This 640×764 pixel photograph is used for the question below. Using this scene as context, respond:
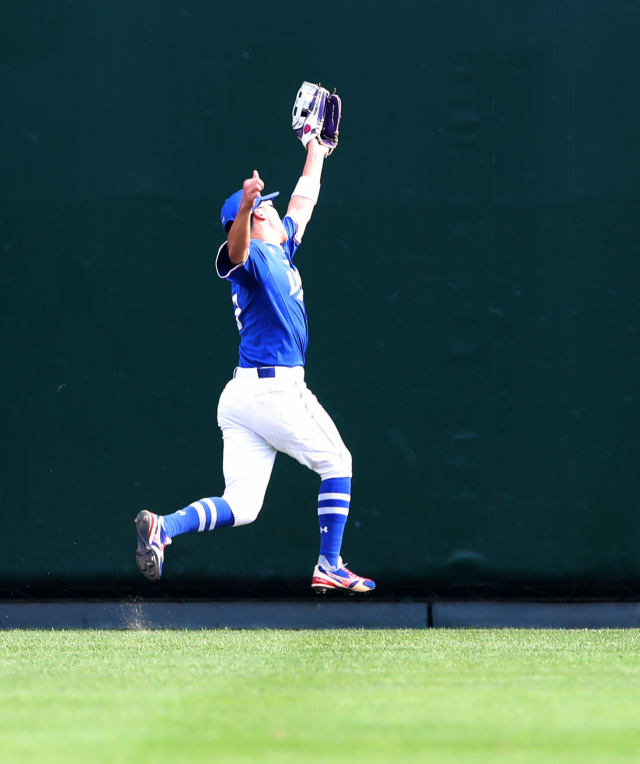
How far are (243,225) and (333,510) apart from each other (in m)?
1.33

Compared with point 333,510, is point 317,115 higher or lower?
higher

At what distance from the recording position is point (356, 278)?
610 cm

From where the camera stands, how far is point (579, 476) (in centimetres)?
602

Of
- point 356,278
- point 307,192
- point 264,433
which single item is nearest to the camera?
point 264,433

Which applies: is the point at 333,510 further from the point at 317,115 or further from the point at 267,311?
the point at 317,115

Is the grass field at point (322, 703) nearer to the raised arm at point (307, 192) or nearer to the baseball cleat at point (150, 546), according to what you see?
the baseball cleat at point (150, 546)

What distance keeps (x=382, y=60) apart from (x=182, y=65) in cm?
121

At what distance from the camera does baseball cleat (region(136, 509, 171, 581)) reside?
409 centimetres

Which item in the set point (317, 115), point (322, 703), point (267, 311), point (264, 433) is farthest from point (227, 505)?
point (317, 115)

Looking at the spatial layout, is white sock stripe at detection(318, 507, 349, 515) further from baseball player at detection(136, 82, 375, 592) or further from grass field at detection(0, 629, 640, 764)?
grass field at detection(0, 629, 640, 764)

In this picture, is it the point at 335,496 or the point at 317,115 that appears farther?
the point at 317,115

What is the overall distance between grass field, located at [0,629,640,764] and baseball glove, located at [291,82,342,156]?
248 centimetres

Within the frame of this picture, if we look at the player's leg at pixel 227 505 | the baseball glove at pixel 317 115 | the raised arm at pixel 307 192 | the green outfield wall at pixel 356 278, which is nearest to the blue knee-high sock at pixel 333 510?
the player's leg at pixel 227 505

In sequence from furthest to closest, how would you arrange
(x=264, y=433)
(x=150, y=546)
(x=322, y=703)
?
(x=264, y=433) < (x=150, y=546) < (x=322, y=703)
